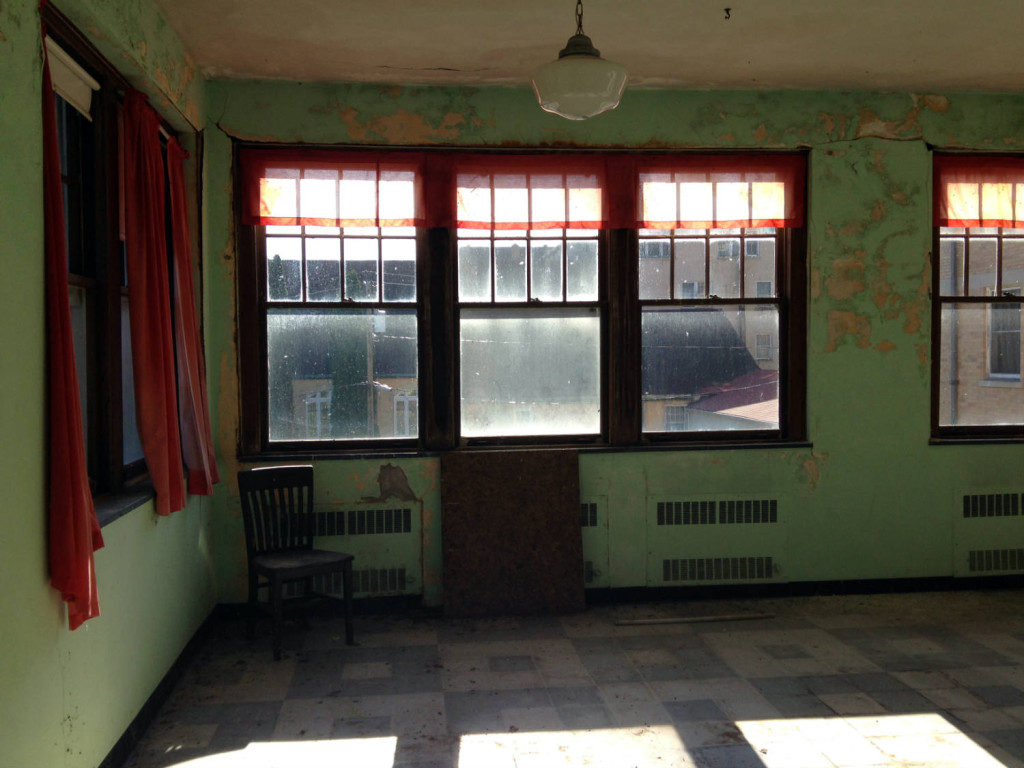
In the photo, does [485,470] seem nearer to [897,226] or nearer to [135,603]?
[135,603]

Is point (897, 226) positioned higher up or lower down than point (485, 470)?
higher up

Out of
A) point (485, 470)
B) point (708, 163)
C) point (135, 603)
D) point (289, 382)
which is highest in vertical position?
point (708, 163)

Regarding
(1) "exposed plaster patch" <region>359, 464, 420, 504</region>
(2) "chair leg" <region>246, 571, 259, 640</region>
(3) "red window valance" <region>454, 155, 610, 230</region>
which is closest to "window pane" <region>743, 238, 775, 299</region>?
(3) "red window valance" <region>454, 155, 610, 230</region>

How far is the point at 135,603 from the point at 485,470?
7.08 feet

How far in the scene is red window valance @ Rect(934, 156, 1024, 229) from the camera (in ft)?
17.4

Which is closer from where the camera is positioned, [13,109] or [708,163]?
[13,109]

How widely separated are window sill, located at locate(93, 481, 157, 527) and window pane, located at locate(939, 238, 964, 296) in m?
4.77

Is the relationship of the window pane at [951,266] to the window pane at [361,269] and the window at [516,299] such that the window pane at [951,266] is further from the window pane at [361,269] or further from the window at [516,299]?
the window pane at [361,269]

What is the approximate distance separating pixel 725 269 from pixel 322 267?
246 centimetres

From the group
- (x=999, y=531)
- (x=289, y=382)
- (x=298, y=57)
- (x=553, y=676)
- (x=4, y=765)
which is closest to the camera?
(x=4, y=765)

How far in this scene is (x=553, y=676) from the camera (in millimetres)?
4047

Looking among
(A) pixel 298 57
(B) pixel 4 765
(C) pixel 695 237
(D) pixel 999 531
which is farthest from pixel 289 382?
(D) pixel 999 531

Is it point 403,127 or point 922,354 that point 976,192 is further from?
point 403,127

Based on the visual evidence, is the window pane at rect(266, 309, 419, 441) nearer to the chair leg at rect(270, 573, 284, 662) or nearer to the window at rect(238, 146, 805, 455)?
the window at rect(238, 146, 805, 455)
